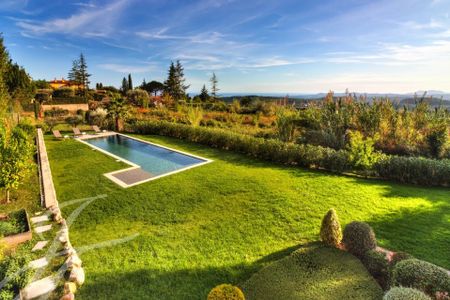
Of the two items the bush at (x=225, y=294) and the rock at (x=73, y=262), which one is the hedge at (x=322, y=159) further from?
the rock at (x=73, y=262)

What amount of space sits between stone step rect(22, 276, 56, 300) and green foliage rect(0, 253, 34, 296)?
0.32 ft

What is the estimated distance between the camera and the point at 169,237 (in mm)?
4219

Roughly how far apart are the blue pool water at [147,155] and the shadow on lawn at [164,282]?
4.49m

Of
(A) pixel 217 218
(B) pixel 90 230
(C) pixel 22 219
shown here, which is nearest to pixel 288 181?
(A) pixel 217 218

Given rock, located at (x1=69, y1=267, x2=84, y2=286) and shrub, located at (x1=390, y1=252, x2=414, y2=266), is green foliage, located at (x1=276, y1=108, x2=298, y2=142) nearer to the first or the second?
shrub, located at (x1=390, y1=252, x2=414, y2=266)

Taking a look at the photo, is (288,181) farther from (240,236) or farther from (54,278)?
(54,278)

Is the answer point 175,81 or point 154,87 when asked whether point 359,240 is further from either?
point 154,87

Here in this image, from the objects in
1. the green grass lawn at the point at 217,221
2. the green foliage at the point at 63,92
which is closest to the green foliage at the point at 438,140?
the green grass lawn at the point at 217,221

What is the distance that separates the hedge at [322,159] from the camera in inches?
257

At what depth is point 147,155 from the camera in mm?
9930

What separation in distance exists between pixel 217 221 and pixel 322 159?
454 centimetres

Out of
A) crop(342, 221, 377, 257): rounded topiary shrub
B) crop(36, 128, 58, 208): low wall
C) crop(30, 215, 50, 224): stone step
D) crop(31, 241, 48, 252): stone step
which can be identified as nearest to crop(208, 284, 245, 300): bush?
crop(342, 221, 377, 257): rounded topiary shrub

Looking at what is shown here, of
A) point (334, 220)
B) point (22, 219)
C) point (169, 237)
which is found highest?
point (334, 220)

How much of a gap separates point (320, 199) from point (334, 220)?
6.63 feet
